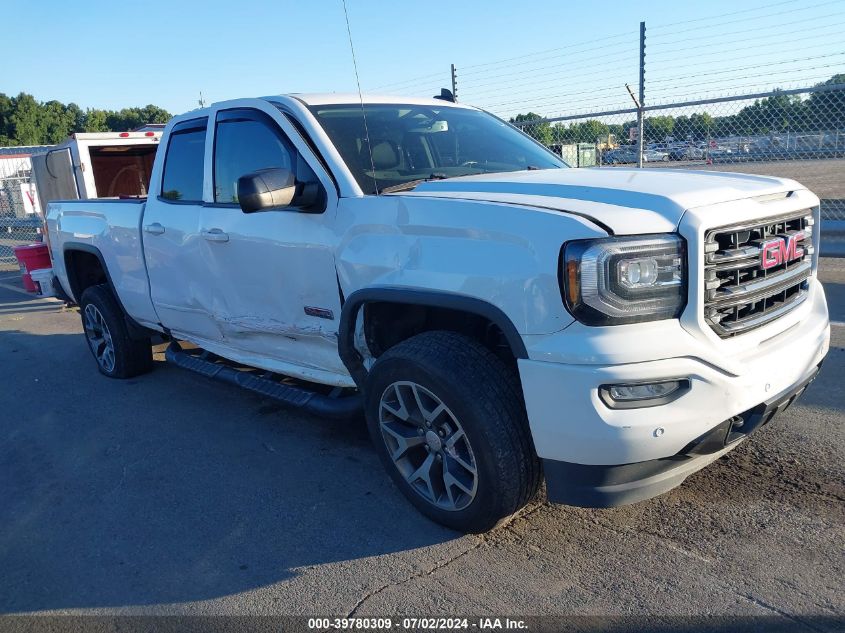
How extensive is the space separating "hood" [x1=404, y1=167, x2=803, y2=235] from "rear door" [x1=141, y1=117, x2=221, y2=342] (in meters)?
1.93

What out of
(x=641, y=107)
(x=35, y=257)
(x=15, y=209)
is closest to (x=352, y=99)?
(x=641, y=107)

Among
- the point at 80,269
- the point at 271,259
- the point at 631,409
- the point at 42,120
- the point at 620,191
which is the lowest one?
the point at 631,409

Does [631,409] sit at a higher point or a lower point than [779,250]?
lower

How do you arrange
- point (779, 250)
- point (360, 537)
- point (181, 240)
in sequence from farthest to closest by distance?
point (181, 240) → point (360, 537) → point (779, 250)

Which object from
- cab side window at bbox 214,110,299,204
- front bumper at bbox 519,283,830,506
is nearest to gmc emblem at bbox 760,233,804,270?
front bumper at bbox 519,283,830,506

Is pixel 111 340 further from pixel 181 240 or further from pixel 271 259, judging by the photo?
pixel 271 259

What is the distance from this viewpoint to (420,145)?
159 inches

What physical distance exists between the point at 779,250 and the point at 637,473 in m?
1.14

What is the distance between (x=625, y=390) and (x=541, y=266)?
530 millimetres

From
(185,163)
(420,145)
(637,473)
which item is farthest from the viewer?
(185,163)

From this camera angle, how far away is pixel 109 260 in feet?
18.8

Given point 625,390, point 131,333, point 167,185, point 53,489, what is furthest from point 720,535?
point 131,333

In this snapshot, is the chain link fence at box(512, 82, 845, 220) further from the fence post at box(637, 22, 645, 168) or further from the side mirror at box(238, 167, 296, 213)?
the side mirror at box(238, 167, 296, 213)

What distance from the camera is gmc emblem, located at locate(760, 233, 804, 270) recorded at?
2.85 meters
